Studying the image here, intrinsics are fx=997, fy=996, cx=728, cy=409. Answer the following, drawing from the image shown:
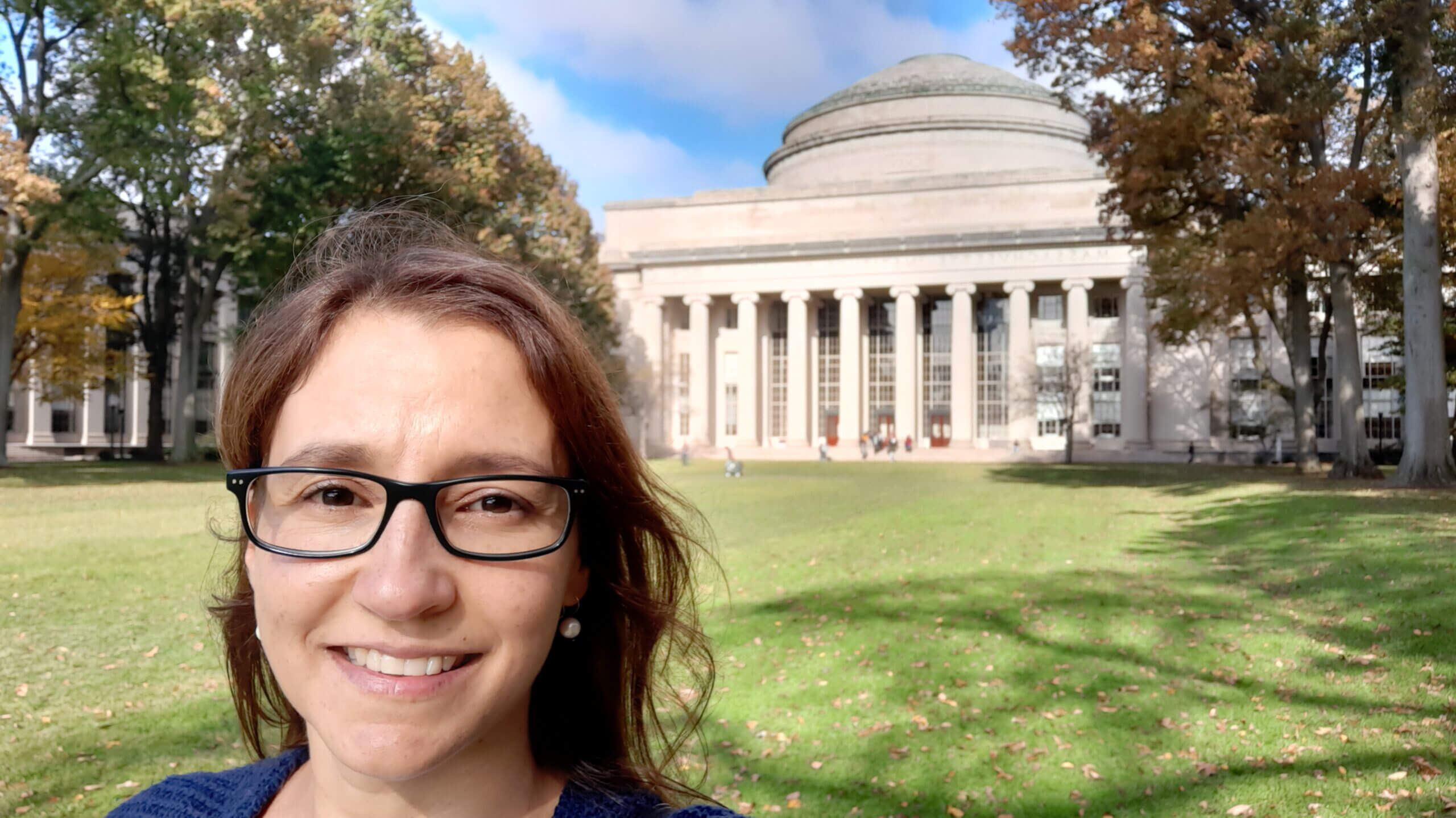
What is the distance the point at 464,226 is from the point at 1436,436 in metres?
21.2

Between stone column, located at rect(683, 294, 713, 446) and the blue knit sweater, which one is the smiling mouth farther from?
stone column, located at rect(683, 294, 713, 446)

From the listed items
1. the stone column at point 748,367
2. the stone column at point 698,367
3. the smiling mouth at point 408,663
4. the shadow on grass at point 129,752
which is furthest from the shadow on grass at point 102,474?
the stone column at point 748,367

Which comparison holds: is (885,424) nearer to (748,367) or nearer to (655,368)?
(748,367)

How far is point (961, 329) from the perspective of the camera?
61938mm

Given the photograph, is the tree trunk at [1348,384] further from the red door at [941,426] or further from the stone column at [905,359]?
the red door at [941,426]

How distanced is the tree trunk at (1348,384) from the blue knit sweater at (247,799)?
82.1 feet

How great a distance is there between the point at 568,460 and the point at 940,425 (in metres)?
65.6

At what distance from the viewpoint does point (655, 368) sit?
64062mm

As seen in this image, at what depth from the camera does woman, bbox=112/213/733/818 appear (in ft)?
4.63

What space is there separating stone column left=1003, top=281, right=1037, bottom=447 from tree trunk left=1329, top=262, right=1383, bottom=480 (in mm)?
34404

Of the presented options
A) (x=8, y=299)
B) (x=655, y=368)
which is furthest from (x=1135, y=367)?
(x=8, y=299)

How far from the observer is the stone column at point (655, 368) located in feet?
207

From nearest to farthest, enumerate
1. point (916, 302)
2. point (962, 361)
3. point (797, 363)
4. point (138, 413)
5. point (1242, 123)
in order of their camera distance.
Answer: point (1242, 123), point (962, 361), point (138, 413), point (916, 302), point (797, 363)

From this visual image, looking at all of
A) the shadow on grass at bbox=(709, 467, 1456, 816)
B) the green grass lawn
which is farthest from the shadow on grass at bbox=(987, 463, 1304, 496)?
the shadow on grass at bbox=(709, 467, 1456, 816)
